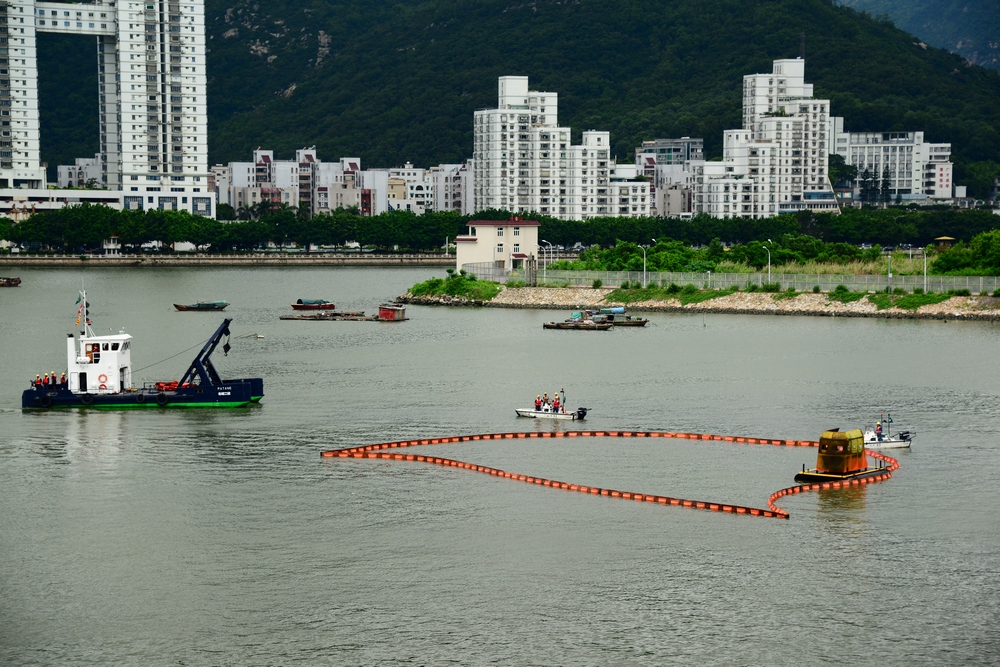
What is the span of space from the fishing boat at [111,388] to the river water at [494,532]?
104 cm

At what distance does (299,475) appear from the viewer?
4388 cm

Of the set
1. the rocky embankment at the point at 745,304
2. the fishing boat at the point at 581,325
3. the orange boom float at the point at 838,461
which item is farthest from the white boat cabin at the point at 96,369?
the rocky embankment at the point at 745,304

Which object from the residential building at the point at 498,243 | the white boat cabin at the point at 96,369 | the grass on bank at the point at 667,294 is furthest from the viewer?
the residential building at the point at 498,243

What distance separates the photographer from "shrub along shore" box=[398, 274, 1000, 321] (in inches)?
4008

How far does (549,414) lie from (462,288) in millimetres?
69526

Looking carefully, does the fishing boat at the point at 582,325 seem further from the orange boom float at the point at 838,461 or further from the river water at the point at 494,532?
the orange boom float at the point at 838,461

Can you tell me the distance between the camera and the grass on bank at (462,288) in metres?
122

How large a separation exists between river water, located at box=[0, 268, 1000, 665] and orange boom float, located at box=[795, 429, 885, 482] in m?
1.17

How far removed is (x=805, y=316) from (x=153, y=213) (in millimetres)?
118459

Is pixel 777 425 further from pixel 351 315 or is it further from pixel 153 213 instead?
pixel 153 213

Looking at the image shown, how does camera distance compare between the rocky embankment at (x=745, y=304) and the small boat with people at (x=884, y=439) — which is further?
the rocky embankment at (x=745, y=304)

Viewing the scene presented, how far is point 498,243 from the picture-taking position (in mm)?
131500

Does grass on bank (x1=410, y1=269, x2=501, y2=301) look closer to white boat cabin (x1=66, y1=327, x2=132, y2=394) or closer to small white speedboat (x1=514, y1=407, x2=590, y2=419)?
white boat cabin (x1=66, y1=327, x2=132, y2=394)

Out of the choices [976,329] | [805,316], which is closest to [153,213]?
[805,316]
